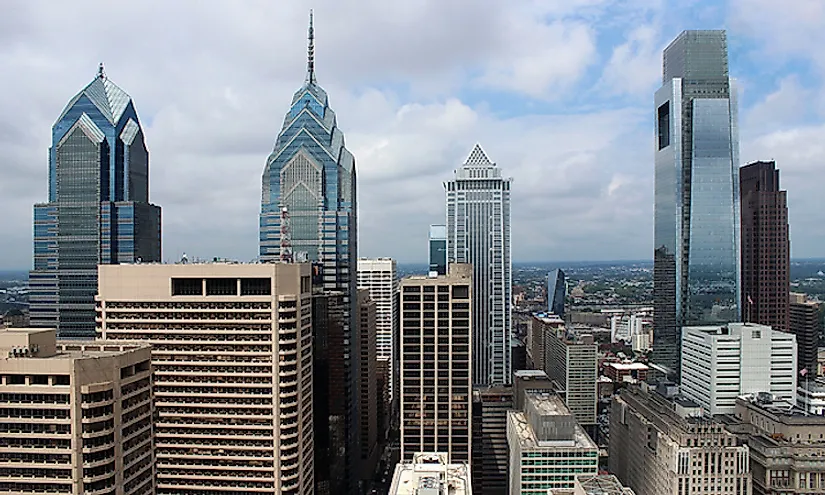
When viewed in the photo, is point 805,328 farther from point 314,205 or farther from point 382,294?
point 314,205

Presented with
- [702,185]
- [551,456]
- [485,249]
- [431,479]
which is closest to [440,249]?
[485,249]

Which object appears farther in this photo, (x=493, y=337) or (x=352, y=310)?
(x=493, y=337)

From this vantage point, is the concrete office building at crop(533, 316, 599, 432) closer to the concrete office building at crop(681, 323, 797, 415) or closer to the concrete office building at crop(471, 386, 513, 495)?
the concrete office building at crop(471, 386, 513, 495)

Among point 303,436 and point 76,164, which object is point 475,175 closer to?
point 76,164

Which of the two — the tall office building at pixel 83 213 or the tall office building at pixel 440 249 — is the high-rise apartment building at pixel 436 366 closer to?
the tall office building at pixel 83 213

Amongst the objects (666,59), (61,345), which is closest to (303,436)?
(61,345)

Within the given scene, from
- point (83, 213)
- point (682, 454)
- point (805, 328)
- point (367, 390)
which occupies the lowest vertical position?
point (367, 390)
